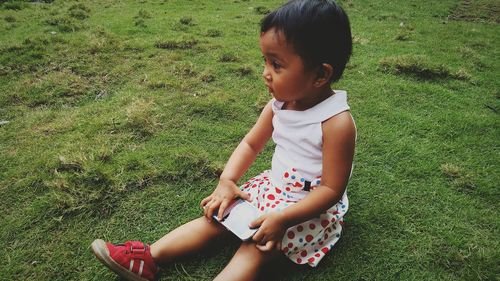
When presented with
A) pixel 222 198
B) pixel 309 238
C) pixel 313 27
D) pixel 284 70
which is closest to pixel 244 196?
pixel 222 198

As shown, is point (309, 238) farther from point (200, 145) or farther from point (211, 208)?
point (200, 145)

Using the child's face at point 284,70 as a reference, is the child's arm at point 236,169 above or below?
below

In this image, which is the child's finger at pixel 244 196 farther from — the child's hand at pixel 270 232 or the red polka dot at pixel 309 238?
the red polka dot at pixel 309 238

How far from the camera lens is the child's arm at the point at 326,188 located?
5.95 feet

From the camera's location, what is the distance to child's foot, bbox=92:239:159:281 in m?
1.83

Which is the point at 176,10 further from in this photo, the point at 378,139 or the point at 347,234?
the point at 347,234

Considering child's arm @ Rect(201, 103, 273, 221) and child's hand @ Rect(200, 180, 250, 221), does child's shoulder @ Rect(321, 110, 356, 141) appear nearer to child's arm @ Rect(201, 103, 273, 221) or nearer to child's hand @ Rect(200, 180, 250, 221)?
child's arm @ Rect(201, 103, 273, 221)

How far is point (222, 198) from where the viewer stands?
2.06 m

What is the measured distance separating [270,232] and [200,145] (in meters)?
1.60

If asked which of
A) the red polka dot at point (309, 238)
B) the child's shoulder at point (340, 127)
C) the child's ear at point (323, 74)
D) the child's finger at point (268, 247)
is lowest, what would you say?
the red polka dot at point (309, 238)

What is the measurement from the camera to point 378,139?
10.9ft

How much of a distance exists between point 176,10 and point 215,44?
338 centimetres

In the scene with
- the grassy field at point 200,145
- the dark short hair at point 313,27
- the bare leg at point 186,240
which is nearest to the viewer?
the dark short hair at point 313,27

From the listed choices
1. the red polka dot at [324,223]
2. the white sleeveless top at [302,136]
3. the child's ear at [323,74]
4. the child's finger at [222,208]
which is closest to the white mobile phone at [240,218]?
the child's finger at [222,208]
